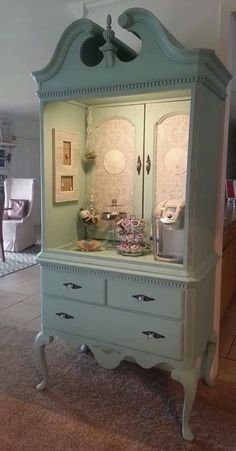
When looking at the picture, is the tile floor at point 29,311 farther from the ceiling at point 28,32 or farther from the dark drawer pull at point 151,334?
the ceiling at point 28,32

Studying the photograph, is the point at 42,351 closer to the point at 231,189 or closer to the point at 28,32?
the point at 28,32

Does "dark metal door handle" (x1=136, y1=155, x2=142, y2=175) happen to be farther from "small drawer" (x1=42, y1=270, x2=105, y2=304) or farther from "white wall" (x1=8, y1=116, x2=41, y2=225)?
"white wall" (x1=8, y1=116, x2=41, y2=225)

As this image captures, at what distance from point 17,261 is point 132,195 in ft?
11.3

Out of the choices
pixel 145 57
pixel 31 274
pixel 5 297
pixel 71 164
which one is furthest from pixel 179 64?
pixel 31 274

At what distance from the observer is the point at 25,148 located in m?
7.97

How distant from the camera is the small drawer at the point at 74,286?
6.43 feet

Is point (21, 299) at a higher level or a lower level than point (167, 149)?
lower

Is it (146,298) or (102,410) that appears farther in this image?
(102,410)

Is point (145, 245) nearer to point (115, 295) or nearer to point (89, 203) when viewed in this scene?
point (115, 295)

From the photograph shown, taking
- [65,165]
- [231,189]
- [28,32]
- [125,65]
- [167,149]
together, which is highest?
[28,32]

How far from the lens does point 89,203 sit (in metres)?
2.52

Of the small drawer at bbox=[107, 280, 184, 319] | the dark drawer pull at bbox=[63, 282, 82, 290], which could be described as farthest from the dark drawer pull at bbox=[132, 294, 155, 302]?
the dark drawer pull at bbox=[63, 282, 82, 290]

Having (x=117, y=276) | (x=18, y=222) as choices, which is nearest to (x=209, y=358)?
(x=117, y=276)

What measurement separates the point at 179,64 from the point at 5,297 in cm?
304
